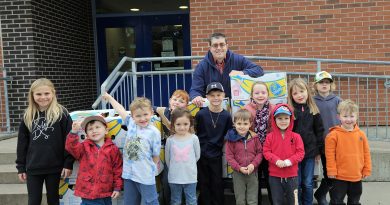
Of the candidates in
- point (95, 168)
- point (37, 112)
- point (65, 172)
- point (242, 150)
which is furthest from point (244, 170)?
point (37, 112)

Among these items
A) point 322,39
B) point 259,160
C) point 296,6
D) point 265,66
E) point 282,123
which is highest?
point 296,6

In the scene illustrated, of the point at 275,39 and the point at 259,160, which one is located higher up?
the point at 275,39

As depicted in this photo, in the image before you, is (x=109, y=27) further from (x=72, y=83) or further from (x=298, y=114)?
(x=298, y=114)

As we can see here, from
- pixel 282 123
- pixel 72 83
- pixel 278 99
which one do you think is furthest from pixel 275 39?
pixel 72 83

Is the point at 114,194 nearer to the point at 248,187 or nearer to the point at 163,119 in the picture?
the point at 163,119

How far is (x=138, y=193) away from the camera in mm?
3838

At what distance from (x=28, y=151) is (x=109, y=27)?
5.91 metres

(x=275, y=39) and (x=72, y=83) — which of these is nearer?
(x=275, y=39)

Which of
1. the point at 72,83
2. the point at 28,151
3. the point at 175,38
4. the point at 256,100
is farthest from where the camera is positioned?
the point at 175,38

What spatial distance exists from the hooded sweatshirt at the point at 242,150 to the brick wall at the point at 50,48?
429 centimetres

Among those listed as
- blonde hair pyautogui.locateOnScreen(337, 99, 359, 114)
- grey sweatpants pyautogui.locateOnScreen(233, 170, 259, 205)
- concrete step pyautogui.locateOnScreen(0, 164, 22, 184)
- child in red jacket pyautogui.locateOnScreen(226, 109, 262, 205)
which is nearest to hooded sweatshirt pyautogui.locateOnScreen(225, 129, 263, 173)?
child in red jacket pyautogui.locateOnScreen(226, 109, 262, 205)

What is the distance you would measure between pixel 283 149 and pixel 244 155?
0.38 meters

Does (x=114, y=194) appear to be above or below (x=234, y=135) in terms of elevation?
below

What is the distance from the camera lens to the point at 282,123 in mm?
3902
